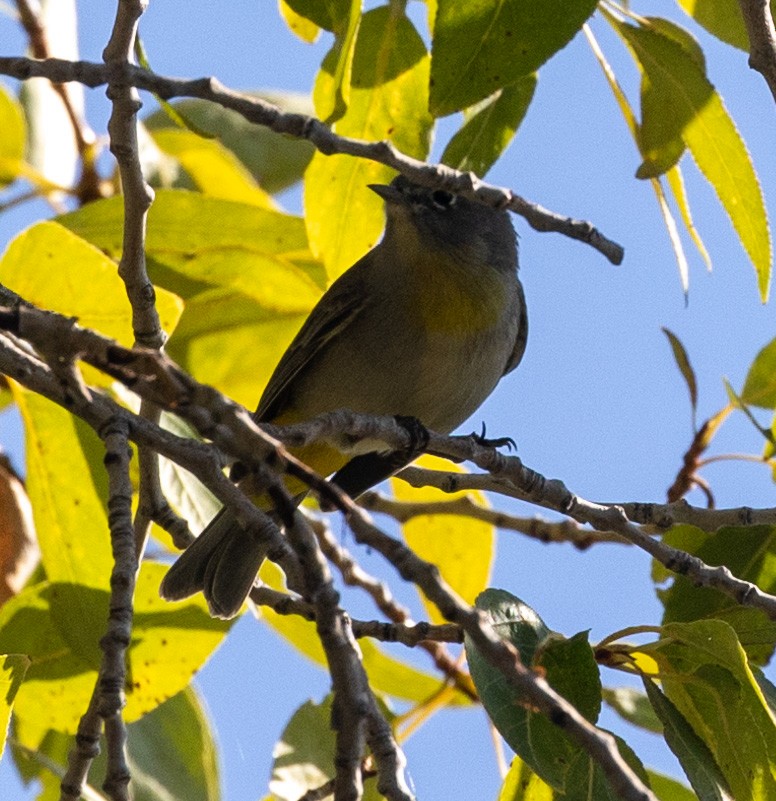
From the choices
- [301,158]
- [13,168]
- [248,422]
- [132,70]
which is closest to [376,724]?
[248,422]

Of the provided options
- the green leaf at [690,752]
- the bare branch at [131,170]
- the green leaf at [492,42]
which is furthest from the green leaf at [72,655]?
the green leaf at [492,42]

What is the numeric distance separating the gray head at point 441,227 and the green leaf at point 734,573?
A: 70.0 inches

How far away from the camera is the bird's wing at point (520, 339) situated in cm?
516

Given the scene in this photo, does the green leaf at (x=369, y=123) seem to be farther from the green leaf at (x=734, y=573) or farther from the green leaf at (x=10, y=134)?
the green leaf at (x=10, y=134)

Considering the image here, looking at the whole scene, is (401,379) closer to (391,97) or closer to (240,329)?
Answer: (240,329)

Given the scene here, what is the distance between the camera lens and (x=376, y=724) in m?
1.97

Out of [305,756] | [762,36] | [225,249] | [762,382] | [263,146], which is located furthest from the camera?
[263,146]

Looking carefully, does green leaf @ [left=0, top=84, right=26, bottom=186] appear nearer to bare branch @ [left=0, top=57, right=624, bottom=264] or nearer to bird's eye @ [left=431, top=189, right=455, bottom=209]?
bird's eye @ [left=431, top=189, right=455, bottom=209]

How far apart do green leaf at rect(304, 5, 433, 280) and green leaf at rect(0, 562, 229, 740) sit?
1.14 m

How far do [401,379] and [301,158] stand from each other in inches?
75.1

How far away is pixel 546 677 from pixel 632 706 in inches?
66.4

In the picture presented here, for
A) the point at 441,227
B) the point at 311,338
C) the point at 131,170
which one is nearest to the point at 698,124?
the point at 131,170

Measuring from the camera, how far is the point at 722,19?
349cm

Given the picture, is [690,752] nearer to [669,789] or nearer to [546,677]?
[546,677]
